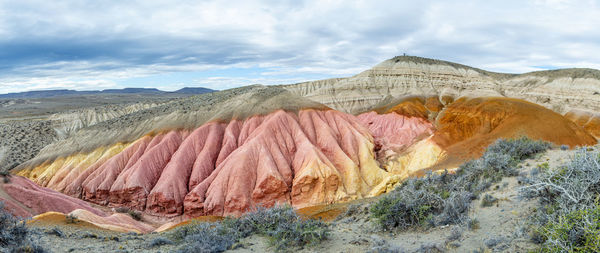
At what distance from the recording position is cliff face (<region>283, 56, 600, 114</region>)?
58181 mm

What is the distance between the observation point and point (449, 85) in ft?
215

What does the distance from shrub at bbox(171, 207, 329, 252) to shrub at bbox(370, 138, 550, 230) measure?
184 cm

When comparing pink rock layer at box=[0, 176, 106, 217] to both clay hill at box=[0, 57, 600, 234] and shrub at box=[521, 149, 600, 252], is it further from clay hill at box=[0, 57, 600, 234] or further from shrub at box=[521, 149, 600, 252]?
shrub at box=[521, 149, 600, 252]

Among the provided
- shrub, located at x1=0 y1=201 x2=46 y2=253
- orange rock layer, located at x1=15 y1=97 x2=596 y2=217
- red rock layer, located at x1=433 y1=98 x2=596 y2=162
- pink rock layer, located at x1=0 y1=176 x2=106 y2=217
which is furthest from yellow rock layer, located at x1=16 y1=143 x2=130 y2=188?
red rock layer, located at x1=433 y1=98 x2=596 y2=162

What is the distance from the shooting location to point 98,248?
8.84 m

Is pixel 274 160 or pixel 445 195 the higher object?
pixel 445 195

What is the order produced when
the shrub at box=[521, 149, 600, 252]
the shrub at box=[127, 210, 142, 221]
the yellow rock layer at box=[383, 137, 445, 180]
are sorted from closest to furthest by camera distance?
the shrub at box=[521, 149, 600, 252], the shrub at box=[127, 210, 142, 221], the yellow rock layer at box=[383, 137, 445, 180]

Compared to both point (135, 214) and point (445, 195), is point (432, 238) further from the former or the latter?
point (135, 214)

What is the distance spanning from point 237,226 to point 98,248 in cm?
370

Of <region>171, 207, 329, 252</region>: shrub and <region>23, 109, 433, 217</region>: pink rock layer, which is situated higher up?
<region>171, 207, 329, 252</region>: shrub

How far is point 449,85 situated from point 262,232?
213 feet

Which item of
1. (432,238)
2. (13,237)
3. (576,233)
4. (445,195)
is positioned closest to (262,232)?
(432,238)

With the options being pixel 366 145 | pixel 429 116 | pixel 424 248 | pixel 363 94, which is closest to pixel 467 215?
pixel 424 248

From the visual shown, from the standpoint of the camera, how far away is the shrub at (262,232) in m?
8.02
